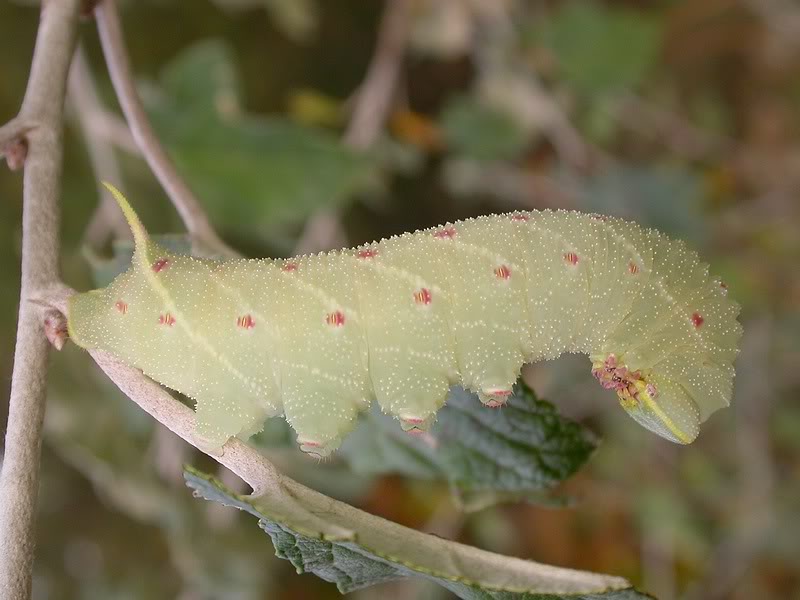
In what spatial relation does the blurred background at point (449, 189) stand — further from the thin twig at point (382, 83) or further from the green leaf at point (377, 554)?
the green leaf at point (377, 554)

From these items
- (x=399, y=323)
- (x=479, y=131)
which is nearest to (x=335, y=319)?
(x=399, y=323)

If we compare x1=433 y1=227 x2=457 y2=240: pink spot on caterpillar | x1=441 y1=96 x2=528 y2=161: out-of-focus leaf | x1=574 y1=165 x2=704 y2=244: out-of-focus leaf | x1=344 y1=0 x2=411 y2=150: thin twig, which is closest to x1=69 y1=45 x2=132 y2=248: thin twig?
x1=344 y1=0 x2=411 y2=150: thin twig

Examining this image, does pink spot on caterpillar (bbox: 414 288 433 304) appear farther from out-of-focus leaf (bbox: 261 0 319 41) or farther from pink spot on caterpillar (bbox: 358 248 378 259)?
out-of-focus leaf (bbox: 261 0 319 41)

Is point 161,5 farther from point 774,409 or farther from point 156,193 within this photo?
point 774,409

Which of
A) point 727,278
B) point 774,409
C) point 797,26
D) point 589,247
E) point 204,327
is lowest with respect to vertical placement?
point 774,409

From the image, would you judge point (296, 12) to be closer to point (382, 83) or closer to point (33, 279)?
point (382, 83)

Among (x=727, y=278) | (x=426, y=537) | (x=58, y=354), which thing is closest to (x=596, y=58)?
(x=727, y=278)
